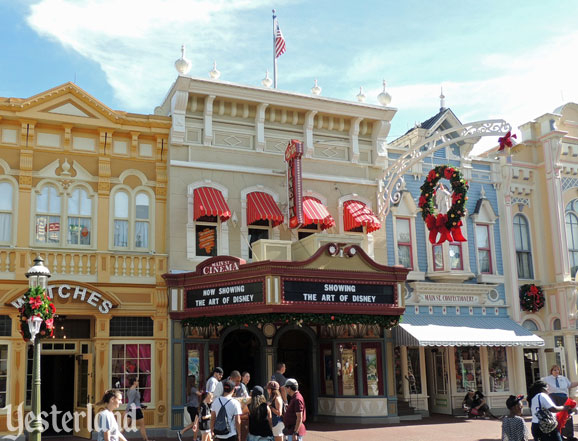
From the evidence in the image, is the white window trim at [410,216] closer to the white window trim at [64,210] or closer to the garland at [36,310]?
the white window trim at [64,210]

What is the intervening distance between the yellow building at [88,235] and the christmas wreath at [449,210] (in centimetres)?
834

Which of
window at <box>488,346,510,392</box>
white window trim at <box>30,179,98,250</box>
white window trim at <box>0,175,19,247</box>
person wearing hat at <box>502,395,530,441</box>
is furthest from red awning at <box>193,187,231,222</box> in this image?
person wearing hat at <box>502,395,530,441</box>

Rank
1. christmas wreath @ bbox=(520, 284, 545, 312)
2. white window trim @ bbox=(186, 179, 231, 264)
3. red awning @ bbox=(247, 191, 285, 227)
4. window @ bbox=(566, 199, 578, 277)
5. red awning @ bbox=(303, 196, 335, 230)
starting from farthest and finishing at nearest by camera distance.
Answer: window @ bbox=(566, 199, 578, 277)
christmas wreath @ bbox=(520, 284, 545, 312)
red awning @ bbox=(303, 196, 335, 230)
red awning @ bbox=(247, 191, 285, 227)
white window trim @ bbox=(186, 179, 231, 264)

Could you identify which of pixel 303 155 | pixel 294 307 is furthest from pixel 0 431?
pixel 303 155

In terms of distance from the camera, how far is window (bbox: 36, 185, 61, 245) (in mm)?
20047

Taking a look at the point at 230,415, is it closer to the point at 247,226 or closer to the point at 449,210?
the point at 247,226

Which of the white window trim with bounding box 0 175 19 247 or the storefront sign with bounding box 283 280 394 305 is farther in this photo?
the white window trim with bounding box 0 175 19 247

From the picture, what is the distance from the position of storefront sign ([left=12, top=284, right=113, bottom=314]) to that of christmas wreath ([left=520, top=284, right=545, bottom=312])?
48.1ft

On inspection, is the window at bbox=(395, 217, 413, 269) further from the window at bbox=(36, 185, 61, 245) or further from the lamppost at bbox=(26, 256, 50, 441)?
the lamppost at bbox=(26, 256, 50, 441)

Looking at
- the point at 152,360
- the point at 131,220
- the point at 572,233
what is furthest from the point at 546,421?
the point at 572,233

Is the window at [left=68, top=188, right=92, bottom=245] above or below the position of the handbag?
above

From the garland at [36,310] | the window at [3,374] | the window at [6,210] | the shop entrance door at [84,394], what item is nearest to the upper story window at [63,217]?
the window at [6,210]

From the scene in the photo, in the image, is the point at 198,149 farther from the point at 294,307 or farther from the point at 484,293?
the point at 484,293

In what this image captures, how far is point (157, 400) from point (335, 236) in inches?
271
